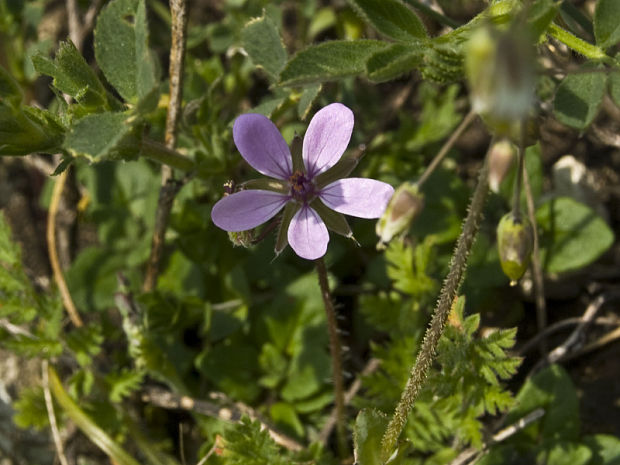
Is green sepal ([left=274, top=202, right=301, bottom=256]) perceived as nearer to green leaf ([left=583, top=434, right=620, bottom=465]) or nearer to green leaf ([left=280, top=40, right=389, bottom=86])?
green leaf ([left=280, top=40, right=389, bottom=86])

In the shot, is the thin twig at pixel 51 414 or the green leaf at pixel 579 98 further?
the thin twig at pixel 51 414

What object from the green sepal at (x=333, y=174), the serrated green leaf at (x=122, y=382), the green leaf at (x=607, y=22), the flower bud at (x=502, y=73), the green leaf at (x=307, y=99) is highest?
the green leaf at (x=607, y=22)

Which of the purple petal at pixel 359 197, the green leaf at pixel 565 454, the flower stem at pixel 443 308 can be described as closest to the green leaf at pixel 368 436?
the flower stem at pixel 443 308

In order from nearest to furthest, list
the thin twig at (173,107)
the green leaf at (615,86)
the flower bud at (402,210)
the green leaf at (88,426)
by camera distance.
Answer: the flower bud at (402,210) → the green leaf at (615,86) → the thin twig at (173,107) → the green leaf at (88,426)

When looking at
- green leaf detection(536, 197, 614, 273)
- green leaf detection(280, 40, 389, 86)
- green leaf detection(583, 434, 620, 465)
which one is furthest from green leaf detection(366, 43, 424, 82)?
green leaf detection(583, 434, 620, 465)

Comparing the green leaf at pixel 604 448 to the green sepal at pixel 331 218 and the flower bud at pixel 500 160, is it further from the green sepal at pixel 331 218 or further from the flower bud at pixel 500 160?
the flower bud at pixel 500 160

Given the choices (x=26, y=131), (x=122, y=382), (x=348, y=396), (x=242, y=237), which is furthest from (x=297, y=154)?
(x=122, y=382)

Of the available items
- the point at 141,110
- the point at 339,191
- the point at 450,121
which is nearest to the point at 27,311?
the point at 141,110

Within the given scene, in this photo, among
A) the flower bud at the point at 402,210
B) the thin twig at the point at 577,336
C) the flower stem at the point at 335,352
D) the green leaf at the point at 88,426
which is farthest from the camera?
the thin twig at the point at 577,336
